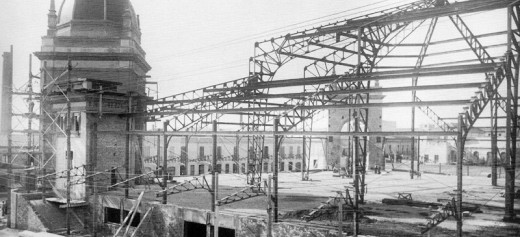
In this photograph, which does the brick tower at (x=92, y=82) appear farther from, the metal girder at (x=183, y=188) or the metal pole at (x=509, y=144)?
the metal pole at (x=509, y=144)

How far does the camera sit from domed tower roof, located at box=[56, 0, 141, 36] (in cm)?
2988

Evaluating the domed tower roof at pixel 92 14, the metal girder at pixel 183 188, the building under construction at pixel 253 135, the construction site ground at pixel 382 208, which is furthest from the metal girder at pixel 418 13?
the domed tower roof at pixel 92 14

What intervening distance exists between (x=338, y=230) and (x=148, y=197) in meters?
12.8

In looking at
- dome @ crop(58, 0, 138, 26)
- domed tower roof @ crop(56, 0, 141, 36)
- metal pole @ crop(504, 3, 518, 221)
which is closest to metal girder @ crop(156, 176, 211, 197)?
metal pole @ crop(504, 3, 518, 221)

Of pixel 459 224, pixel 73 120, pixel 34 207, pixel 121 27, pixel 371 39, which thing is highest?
pixel 121 27

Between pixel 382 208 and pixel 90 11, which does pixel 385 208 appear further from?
pixel 90 11

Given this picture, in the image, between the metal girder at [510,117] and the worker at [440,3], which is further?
the worker at [440,3]

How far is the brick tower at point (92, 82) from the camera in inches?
979

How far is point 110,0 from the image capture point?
31016 millimetres

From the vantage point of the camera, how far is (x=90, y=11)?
98.7 ft

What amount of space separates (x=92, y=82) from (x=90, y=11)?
7.95 meters

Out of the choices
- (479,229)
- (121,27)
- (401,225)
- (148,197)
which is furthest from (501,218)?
(121,27)

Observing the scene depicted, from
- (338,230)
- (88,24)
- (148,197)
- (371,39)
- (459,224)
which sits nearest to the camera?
(459,224)

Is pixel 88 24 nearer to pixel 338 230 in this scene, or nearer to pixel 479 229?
pixel 338 230
